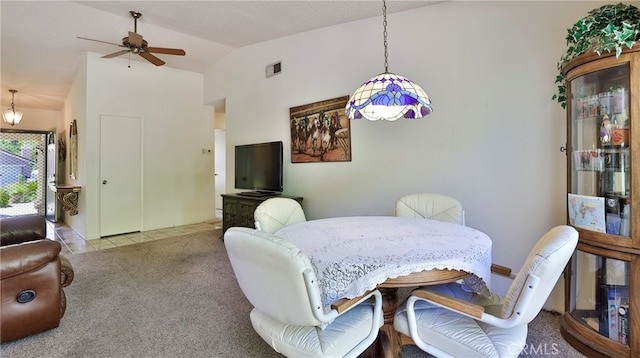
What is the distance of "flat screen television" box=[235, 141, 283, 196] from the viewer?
4.03 m

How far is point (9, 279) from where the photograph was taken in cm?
185

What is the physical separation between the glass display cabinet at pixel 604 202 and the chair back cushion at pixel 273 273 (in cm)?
180

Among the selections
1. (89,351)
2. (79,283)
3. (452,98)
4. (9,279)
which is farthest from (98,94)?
(452,98)

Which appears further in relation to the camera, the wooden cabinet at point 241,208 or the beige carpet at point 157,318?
the wooden cabinet at point 241,208

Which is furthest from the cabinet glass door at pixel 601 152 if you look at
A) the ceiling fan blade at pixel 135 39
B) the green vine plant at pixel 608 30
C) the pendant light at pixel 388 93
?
the ceiling fan blade at pixel 135 39

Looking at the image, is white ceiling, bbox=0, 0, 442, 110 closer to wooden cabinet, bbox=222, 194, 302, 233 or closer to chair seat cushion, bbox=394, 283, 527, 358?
wooden cabinet, bbox=222, 194, 302, 233

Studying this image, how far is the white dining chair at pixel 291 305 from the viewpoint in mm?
1127

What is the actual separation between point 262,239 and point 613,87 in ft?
7.14

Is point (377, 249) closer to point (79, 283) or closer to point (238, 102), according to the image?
point (79, 283)

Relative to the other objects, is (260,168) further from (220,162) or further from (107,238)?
(220,162)

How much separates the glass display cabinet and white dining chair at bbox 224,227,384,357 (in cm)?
145

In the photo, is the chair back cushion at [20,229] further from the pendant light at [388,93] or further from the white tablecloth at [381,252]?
the pendant light at [388,93]

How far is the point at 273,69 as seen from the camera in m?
4.32

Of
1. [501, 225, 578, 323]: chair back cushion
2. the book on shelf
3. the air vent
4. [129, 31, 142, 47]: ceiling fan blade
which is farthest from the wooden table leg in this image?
[129, 31, 142, 47]: ceiling fan blade
